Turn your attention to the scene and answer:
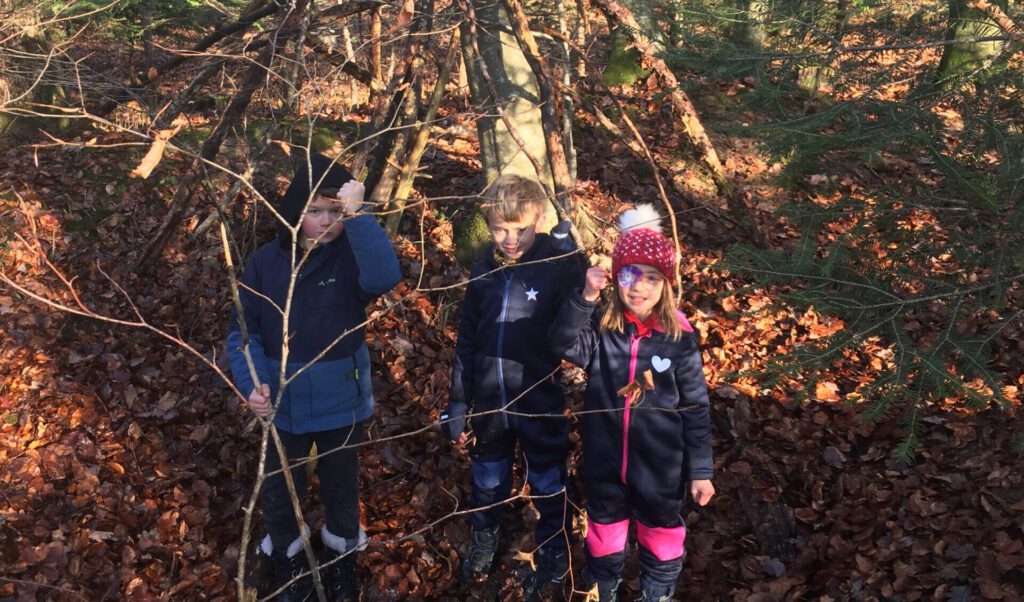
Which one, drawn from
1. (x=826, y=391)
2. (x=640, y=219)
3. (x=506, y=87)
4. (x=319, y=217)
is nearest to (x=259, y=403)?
(x=319, y=217)

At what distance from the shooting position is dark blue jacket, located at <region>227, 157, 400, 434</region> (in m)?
3.30

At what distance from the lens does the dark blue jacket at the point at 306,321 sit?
330 cm

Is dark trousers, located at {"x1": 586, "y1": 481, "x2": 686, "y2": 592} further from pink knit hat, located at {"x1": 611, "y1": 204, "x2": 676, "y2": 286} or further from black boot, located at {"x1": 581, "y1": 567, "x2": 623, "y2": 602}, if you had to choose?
pink knit hat, located at {"x1": 611, "y1": 204, "x2": 676, "y2": 286}

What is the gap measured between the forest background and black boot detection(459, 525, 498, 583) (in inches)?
4.2

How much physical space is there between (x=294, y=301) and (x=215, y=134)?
2.70m

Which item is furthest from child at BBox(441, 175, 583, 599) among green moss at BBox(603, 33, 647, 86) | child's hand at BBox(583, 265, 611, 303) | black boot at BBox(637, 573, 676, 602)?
green moss at BBox(603, 33, 647, 86)

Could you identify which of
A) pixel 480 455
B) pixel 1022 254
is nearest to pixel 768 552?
pixel 480 455

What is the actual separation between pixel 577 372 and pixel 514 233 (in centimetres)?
205

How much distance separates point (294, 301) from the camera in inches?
130

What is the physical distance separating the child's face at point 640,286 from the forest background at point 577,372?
22.2 inches

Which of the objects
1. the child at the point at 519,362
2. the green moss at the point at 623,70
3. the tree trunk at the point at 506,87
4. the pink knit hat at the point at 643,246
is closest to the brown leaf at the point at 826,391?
the child at the point at 519,362

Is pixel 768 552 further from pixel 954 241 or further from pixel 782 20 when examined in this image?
pixel 782 20

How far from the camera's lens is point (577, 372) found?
16.7ft

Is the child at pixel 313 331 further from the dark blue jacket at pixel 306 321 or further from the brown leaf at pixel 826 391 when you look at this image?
the brown leaf at pixel 826 391
